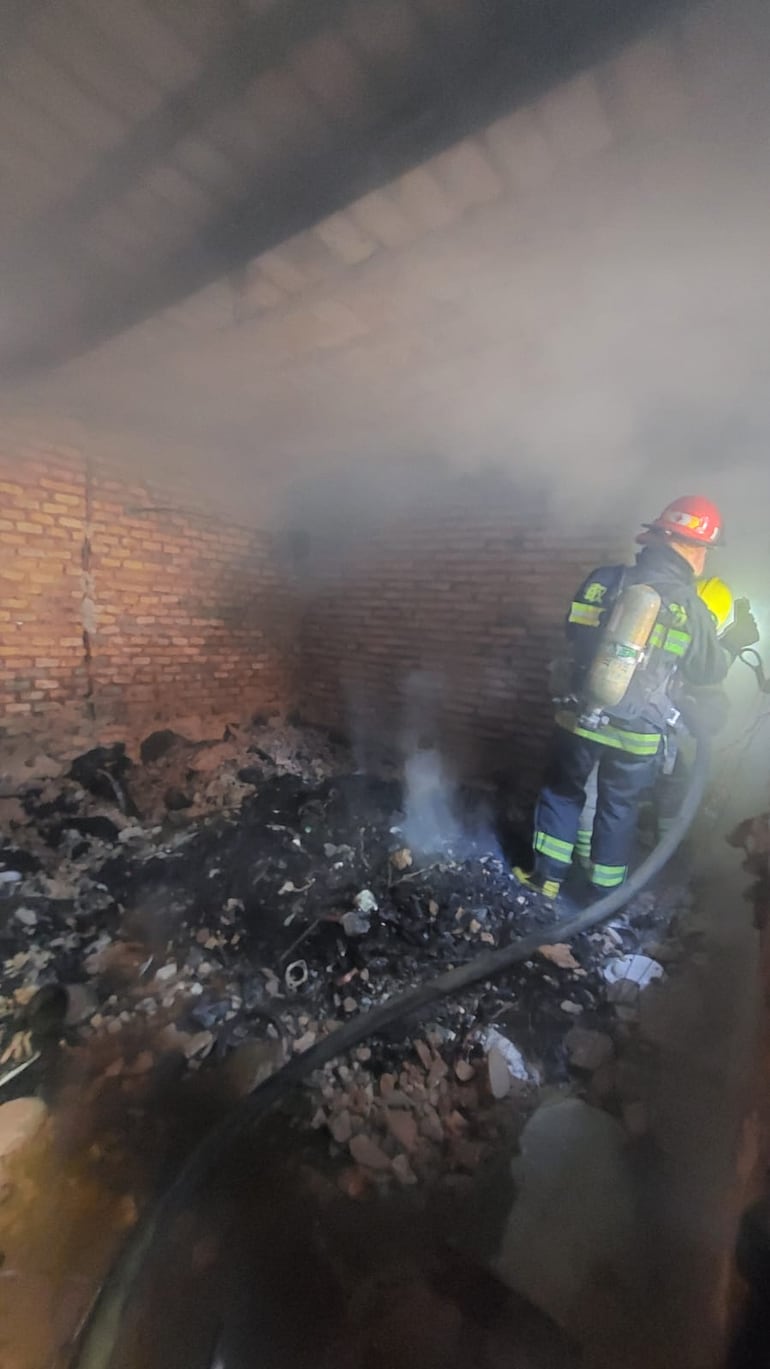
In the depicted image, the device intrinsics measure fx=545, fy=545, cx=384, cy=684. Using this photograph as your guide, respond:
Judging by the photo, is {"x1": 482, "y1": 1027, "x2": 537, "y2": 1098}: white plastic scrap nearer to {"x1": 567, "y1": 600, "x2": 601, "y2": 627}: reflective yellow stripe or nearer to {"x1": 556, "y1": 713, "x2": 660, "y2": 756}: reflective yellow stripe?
{"x1": 556, "y1": 713, "x2": 660, "y2": 756}: reflective yellow stripe

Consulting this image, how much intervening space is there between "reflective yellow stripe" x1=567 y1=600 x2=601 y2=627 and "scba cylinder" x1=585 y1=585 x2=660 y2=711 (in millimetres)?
226

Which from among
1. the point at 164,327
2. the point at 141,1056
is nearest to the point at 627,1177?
the point at 141,1056

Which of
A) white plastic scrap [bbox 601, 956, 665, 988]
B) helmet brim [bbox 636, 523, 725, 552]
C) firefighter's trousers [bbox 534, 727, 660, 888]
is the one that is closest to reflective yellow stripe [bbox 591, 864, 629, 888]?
firefighter's trousers [bbox 534, 727, 660, 888]

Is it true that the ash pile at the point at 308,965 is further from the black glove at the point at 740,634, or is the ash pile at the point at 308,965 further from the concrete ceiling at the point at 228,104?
the concrete ceiling at the point at 228,104

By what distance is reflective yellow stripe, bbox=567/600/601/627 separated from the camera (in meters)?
3.24

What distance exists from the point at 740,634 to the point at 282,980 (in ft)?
10.8

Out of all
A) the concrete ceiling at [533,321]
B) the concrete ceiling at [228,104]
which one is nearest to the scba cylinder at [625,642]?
the concrete ceiling at [533,321]

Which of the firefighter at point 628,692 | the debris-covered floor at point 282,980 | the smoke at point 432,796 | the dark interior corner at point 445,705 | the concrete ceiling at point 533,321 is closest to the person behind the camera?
the dark interior corner at point 445,705

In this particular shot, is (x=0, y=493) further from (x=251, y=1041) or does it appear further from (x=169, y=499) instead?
(x=251, y=1041)

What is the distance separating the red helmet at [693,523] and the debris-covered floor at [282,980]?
6.92 feet

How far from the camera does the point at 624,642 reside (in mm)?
2951

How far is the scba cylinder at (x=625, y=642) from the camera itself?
Result: 2.94 m

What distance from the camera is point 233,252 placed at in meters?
2.09

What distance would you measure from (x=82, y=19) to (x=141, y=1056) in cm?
323
